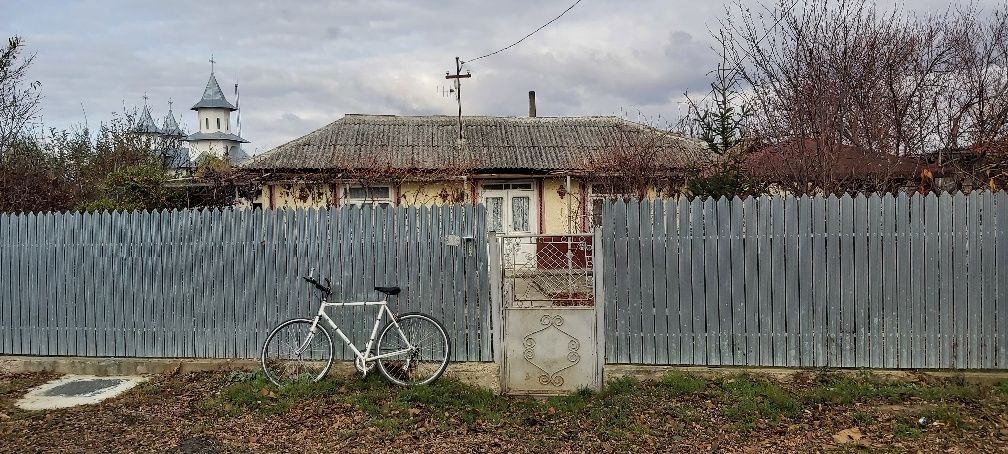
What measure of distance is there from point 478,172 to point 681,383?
10378 mm

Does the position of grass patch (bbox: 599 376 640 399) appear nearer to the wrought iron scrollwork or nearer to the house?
the wrought iron scrollwork

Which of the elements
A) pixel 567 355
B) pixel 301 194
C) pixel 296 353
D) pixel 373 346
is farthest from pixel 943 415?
pixel 301 194

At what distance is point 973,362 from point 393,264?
5.38 metres

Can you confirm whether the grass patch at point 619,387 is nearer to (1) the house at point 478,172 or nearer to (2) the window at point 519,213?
(1) the house at point 478,172

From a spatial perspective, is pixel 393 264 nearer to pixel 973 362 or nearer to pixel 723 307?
pixel 723 307

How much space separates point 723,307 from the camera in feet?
20.1

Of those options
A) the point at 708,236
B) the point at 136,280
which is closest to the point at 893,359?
the point at 708,236

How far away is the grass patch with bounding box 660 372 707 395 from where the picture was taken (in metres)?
5.77

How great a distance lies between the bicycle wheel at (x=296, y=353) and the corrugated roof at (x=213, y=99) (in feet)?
179

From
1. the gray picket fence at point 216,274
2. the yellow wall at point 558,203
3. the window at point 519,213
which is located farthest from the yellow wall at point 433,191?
the gray picket fence at point 216,274

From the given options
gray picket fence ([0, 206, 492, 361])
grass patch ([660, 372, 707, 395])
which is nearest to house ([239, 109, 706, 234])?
gray picket fence ([0, 206, 492, 361])

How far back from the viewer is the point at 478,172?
51.3ft

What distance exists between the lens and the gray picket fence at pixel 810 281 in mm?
5887

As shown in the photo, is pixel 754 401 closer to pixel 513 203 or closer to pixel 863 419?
pixel 863 419
